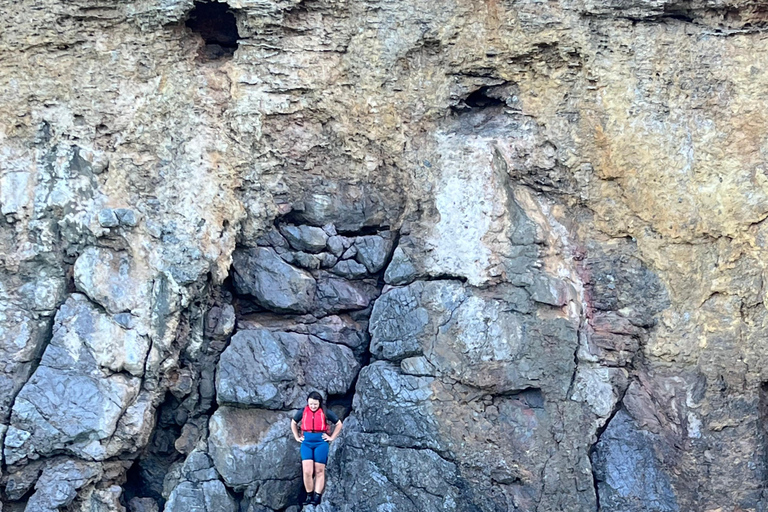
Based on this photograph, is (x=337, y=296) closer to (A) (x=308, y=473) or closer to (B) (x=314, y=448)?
(B) (x=314, y=448)

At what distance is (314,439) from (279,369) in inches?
23.7

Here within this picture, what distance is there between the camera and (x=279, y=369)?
640 cm

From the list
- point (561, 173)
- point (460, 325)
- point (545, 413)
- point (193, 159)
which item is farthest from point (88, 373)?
point (561, 173)

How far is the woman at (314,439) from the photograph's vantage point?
6219mm

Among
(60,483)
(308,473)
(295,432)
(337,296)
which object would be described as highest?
(337,296)

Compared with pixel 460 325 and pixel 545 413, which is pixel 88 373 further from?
pixel 545 413

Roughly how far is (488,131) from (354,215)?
1.26m

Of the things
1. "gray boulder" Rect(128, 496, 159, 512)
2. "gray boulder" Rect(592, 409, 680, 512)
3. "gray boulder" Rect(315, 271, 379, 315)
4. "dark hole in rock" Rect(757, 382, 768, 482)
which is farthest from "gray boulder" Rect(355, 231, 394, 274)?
"dark hole in rock" Rect(757, 382, 768, 482)

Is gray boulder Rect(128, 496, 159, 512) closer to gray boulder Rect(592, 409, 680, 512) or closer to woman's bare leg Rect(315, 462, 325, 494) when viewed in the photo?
woman's bare leg Rect(315, 462, 325, 494)

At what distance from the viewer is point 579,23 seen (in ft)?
19.5

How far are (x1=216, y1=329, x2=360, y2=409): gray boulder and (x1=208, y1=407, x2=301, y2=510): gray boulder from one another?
0.14 m

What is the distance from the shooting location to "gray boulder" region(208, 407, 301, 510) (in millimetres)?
6277

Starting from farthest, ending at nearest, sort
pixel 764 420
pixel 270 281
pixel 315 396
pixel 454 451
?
pixel 270 281 → pixel 315 396 → pixel 454 451 → pixel 764 420

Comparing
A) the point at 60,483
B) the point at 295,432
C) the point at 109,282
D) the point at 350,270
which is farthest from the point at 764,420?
the point at 60,483
